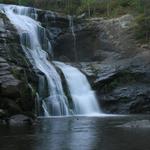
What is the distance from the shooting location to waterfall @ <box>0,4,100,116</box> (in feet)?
139

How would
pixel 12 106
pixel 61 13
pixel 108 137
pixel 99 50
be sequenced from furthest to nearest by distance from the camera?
1. pixel 61 13
2. pixel 99 50
3. pixel 12 106
4. pixel 108 137

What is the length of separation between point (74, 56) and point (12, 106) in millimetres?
20125

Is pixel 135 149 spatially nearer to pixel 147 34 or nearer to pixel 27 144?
pixel 27 144

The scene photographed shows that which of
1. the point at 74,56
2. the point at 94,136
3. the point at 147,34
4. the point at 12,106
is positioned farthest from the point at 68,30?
the point at 94,136

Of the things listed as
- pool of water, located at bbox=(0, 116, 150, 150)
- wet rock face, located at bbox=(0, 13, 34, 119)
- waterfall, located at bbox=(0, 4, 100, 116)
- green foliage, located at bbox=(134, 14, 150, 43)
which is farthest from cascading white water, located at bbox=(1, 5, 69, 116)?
green foliage, located at bbox=(134, 14, 150, 43)

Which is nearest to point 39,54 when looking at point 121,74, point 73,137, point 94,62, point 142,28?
point 94,62

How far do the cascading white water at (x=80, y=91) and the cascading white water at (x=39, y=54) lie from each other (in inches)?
48.5

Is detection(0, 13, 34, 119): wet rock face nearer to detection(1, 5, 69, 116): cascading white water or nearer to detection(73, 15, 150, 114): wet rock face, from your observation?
detection(1, 5, 69, 116): cascading white water

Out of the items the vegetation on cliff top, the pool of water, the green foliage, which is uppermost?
the vegetation on cliff top

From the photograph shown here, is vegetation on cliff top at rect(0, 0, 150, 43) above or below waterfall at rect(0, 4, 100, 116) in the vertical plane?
above

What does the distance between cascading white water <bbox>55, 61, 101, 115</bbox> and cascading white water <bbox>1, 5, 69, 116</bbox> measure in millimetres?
1232

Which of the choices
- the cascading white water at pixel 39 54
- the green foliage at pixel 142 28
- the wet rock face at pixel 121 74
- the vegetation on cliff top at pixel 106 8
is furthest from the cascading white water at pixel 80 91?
the vegetation on cliff top at pixel 106 8

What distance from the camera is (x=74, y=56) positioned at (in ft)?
179

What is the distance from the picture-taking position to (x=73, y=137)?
25.7m
